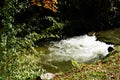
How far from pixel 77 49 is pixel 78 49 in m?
0.10

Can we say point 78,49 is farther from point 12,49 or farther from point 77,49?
point 12,49

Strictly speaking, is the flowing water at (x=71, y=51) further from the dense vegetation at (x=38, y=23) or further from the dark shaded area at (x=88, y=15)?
the dark shaded area at (x=88, y=15)

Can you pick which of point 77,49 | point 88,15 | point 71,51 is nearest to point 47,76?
point 71,51

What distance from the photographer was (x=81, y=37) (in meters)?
30.3

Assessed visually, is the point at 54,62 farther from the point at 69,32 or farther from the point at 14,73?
the point at 14,73

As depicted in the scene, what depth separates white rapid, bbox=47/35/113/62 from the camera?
23.0m

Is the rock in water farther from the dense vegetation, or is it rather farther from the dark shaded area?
the dark shaded area

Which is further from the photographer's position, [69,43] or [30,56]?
[69,43]

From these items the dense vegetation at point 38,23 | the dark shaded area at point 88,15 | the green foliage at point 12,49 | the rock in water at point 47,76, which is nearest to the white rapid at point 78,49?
the dense vegetation at point 38,23

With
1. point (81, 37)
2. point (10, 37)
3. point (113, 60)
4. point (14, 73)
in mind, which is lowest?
point (81, 37)

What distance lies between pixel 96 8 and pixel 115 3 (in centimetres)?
287

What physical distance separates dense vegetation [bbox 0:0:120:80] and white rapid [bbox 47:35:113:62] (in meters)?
1.38

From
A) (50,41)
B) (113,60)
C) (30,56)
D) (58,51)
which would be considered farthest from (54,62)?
(30,56)

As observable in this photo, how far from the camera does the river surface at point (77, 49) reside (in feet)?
71.2
